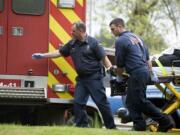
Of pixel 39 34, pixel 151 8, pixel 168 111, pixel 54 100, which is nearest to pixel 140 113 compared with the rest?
pixel 168 111

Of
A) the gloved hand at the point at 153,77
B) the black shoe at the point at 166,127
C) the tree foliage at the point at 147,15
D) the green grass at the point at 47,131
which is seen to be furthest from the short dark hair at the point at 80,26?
the tree foliage at the point at 147,15

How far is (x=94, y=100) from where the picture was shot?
9.82 meters

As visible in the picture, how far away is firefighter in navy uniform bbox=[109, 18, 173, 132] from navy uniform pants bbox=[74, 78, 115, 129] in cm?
48

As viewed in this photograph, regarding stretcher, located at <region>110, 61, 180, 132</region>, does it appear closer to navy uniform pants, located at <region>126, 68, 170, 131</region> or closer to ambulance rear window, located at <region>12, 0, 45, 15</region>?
navy uniform pants, located at <region>126, 68, 170, 131</region>

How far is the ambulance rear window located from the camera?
9.84m

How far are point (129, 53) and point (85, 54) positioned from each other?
0.78m

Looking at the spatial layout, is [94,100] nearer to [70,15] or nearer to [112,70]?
[112,70]

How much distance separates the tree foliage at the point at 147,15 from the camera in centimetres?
3194

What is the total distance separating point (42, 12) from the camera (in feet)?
32.6

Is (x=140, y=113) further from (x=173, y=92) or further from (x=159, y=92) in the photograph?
(x=159, y=92)

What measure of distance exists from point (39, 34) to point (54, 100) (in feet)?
3.39

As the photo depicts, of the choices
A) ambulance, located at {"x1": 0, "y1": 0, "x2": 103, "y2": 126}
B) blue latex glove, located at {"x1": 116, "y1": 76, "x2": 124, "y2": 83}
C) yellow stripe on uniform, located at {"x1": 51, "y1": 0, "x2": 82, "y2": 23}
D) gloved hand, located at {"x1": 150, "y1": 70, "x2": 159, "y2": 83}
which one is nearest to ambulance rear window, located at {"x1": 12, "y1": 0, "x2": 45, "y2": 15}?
ambulance, located at {"x1": 0, "y1": 0, "x2": 103, "y2": 126}

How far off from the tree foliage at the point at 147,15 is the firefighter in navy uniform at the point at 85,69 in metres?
21.9

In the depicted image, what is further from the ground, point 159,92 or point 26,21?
point 26,21
